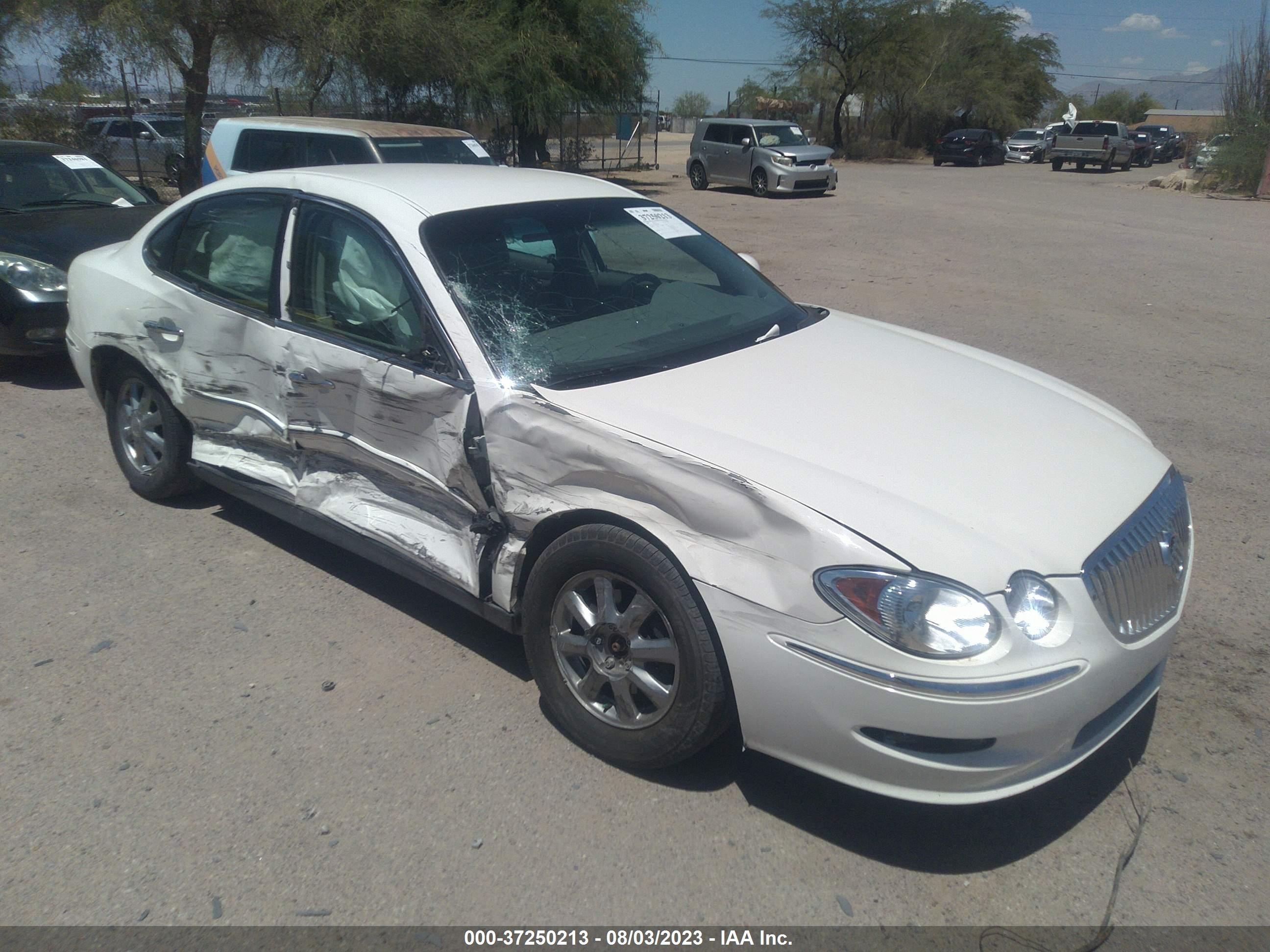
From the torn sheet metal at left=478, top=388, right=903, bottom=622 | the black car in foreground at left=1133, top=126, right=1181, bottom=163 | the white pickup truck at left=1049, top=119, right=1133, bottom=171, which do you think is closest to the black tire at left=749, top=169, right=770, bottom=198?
the white pickup truck at left=1049, top=119, right=1133, bottom=171

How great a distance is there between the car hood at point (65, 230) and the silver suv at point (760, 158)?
18.2m

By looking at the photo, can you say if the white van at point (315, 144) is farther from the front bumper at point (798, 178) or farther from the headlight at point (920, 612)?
the front bumper at point (798, 178)

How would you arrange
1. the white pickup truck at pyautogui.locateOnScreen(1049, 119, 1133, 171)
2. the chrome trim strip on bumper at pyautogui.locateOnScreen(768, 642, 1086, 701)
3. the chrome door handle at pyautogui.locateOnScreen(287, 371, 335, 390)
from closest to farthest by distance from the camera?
the chrome trim strip on bumper at pyautogui.locateOnScreen(768, 642, 1086, 701), the chrome door handle at pyautogui.locateOnScreen(287, 371, 335, 390), the white pickup truck at pyautogui.locateOnScreen(1049, 119, 1133, 171)

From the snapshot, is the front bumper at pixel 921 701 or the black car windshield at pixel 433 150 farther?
the black car windshield at pixel 433 150

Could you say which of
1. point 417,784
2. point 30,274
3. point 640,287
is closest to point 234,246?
point 640,287

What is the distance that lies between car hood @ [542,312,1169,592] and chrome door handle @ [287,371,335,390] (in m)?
1.04

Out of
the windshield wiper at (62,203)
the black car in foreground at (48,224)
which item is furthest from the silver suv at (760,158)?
the windshield wiper at (62,203)

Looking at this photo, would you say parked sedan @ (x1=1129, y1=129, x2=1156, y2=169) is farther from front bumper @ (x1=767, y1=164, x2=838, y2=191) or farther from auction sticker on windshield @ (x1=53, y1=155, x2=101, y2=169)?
auction sticker on windshield @ (x1=53, y1=155, x2=101, y2=169)

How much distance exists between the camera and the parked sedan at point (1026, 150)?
4566 centimetres

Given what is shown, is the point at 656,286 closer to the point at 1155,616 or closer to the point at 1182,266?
the point at 1155,616

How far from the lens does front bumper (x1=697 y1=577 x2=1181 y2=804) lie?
7.76ft

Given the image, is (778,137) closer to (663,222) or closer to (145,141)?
(145,141)

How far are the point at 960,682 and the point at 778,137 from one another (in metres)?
24.4

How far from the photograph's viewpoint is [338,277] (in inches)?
147
